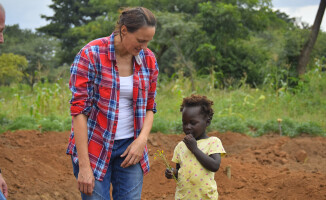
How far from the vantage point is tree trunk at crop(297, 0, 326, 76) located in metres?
13.8

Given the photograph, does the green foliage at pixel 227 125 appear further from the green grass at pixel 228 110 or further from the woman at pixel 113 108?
the woman at pixel 113 108

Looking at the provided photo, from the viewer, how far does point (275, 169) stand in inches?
215

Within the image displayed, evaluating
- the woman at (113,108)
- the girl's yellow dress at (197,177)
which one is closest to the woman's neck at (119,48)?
the woman at (113,108)

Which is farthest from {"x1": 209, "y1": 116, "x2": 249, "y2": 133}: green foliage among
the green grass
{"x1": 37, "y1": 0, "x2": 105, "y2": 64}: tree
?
{"x1": 37, "y1": 0, "x2": 105, "y2": 64}: tree

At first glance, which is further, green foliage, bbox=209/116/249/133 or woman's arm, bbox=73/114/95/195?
green foliage, bbox=209/116/249/133

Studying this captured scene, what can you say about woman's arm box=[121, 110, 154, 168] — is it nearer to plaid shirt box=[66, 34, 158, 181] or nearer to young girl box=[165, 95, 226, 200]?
plaid shirt box=[66, 34, 158, 181]

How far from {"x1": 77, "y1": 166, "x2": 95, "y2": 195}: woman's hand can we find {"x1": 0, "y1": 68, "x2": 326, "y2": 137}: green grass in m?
4.99

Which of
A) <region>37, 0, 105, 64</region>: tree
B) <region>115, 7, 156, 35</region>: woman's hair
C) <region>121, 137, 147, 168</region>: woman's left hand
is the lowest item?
<region>121, 137, 147, 168</region>: woman's left hand

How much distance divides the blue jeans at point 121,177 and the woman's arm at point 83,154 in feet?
0.47

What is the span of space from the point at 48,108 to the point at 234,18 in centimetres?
871

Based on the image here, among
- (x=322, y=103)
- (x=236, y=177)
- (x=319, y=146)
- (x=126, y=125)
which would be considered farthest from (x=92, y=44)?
(x=322, y=103)

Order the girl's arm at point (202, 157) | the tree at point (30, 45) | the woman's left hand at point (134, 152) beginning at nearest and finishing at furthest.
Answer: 1. the woman's left hand at point (134, 152)
2. the girl's arm at point (202, 157)
3. the tree at point (30, 45)

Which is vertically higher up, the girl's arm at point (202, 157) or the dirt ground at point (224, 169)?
the girl's arm at point (202, 157)

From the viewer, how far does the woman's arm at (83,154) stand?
7.66ft
